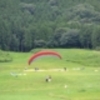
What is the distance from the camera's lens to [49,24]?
11425 cm

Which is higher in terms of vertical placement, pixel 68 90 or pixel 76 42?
pixel 68 90

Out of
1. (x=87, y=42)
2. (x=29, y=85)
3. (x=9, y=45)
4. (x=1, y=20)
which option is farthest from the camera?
(x=1, y=20)

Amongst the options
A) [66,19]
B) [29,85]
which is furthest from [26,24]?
[29,85]

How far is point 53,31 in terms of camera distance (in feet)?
360

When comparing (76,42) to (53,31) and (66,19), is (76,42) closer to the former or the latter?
(53,31)

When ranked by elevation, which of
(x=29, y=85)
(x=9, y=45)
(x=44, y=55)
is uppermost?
(x=44, y=55)

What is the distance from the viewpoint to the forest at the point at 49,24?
327 ft

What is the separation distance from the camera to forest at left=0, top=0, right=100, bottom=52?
99625mm

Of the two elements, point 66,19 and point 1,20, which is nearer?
point 1,20

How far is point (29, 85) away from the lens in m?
38.2

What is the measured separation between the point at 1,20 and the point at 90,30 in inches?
1060

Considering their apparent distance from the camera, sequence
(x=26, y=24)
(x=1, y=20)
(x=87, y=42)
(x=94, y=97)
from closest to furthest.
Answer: (x=94, y=97) → (x=87, y=42) → (x=1, y=20) → (x=26, y=24)

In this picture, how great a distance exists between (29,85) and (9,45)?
67.6 m

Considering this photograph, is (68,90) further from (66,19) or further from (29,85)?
(66,19)
